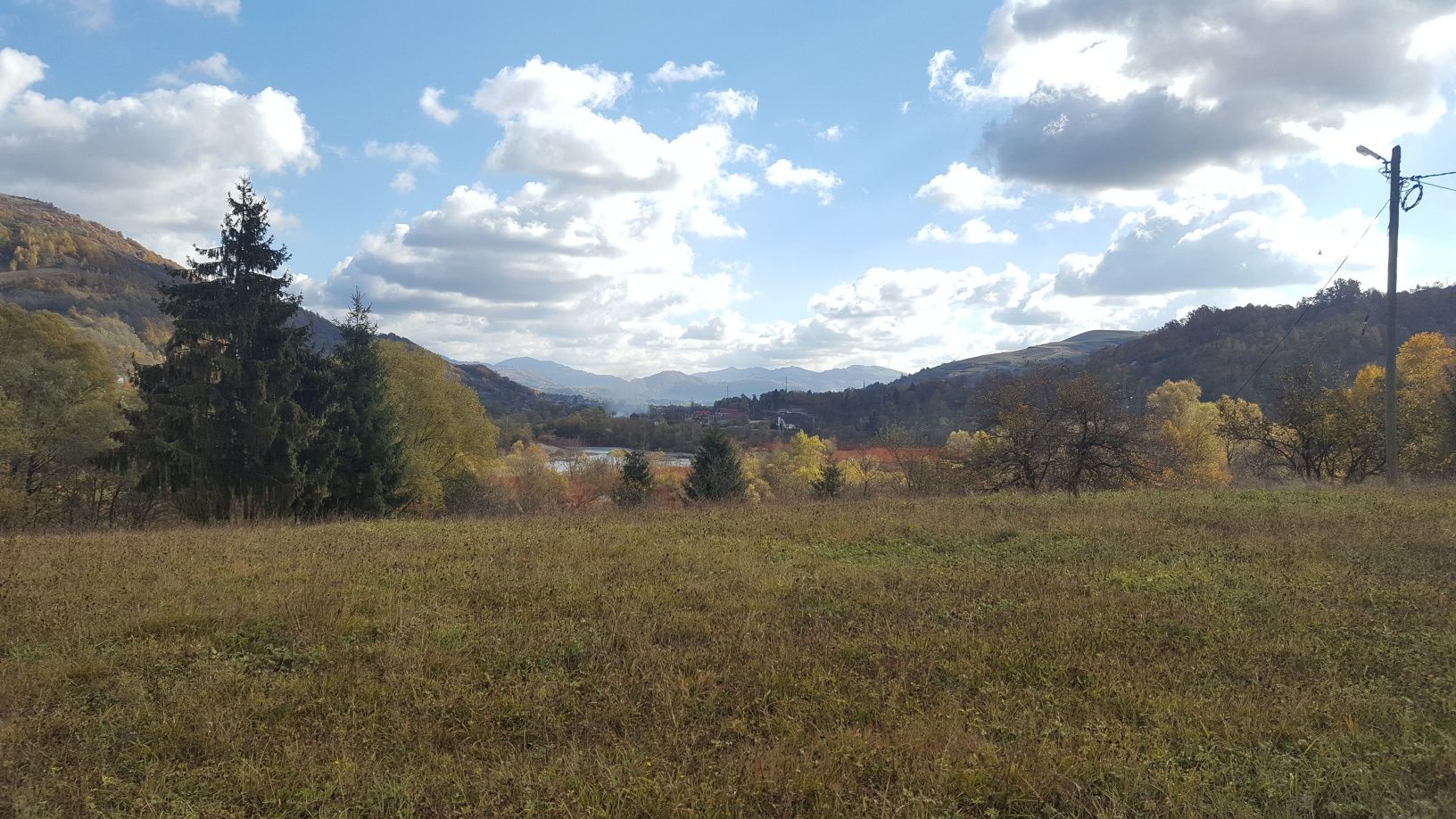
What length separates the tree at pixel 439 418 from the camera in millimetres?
39250

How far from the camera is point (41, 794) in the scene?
395 cm

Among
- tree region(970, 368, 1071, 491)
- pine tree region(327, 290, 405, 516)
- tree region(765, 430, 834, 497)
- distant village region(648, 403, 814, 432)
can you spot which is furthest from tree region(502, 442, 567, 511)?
distant village region(648, 403, 814, 432)

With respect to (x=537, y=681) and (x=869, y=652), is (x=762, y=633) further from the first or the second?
(x=537, y=681)

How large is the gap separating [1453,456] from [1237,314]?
421 feet

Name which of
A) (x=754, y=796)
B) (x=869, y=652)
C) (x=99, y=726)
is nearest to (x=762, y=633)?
(x=869, y=652)

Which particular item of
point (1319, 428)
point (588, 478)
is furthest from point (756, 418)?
point (1319, 428)

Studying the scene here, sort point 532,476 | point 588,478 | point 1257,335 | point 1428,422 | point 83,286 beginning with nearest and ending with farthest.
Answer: point 1428,422
point 532,476
point 588,478
point 1257,335
point 83,286

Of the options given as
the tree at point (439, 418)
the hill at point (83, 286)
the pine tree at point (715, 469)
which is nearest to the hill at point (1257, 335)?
the pine tree at point (715, 469)

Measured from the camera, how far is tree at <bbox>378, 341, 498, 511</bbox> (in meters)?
39.2

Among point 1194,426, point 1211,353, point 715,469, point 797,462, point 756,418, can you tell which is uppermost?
point 1211,353

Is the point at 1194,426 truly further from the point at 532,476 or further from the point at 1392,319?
the point at 532,476

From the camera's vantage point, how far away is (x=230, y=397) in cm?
2269

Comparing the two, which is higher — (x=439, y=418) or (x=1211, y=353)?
(x=1211, y=353)

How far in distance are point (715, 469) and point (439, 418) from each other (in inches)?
656
